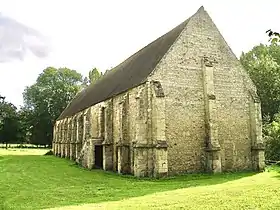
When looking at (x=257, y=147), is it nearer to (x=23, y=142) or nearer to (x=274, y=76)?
(x=274, y=76)

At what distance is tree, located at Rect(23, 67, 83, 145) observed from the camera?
66.1 metres

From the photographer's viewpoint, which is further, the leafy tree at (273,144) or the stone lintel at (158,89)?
the leafy tree at (273,144)

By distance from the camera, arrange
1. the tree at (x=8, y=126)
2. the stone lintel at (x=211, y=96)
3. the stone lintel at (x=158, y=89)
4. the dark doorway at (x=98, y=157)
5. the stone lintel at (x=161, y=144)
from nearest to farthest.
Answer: the stone lintel at (x=161, y=144) → the stone lintel at (x=158, y=89) → the stone lintel at (x=211, y=96) → the dark doorway at (x=98, y=157) → the tree at (x=8, y=126)

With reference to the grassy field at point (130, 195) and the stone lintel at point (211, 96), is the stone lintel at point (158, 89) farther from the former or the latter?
the grassy field at point (130, 195)

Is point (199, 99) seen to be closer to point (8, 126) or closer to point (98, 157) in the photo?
point (98, 157)

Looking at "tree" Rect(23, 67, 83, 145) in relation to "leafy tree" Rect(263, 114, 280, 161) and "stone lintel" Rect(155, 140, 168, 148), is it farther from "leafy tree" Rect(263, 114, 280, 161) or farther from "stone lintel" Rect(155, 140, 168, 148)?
"stone lintel" Rect(155, 140, 168, 148)

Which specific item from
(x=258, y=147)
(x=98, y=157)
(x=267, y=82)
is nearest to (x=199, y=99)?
(x=258, y=147)

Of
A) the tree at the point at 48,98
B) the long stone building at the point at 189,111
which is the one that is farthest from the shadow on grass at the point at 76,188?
the tree at the point at 48,98

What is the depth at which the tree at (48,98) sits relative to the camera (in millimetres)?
66125

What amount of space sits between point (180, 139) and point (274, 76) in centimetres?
2601

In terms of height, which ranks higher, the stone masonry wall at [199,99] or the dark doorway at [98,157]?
the stone masonry wall at [199,99]

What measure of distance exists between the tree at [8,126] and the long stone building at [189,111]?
44.3 m

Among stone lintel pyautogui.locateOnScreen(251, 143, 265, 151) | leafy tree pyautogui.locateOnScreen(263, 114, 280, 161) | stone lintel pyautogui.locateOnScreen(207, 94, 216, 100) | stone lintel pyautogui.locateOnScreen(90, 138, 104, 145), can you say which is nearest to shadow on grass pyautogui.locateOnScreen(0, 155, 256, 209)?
stone lintel pyautogui.locateOnScreen(251, 143, 265, 151)

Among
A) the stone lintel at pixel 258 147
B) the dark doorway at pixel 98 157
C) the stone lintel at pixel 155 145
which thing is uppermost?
the stone lintel at pixel 155 145
